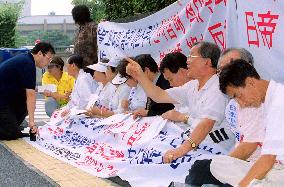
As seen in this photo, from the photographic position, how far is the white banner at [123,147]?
4534mm

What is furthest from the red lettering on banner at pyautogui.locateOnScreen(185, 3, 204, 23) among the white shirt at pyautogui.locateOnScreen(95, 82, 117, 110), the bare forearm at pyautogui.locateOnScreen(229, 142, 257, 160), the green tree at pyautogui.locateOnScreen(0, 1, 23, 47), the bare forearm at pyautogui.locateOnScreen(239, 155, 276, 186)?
the green tree at pyautogui.locateOnScreen(0, 1, 23, 47)

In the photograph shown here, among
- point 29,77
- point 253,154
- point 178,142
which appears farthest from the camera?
point 29,77

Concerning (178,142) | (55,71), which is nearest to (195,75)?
(178,142)

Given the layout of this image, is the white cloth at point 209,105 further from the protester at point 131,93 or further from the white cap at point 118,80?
the white cap at point 118,80

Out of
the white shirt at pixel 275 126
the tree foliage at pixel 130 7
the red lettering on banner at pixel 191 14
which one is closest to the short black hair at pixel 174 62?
the red lettering on banner at pixel 191 14

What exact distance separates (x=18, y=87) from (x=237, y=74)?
528 centimetres

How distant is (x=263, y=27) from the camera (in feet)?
14.5

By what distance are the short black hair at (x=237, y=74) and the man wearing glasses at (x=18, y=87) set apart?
477 centimetres

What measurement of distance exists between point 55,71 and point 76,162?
131 inches

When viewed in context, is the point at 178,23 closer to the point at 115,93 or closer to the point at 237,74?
the point at 115,93

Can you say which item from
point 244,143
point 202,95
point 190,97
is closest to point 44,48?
point 190,97

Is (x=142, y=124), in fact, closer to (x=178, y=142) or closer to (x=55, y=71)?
(x=178, y=142)

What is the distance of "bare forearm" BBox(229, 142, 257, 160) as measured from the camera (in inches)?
142

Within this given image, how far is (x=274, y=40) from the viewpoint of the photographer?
4.32 m
